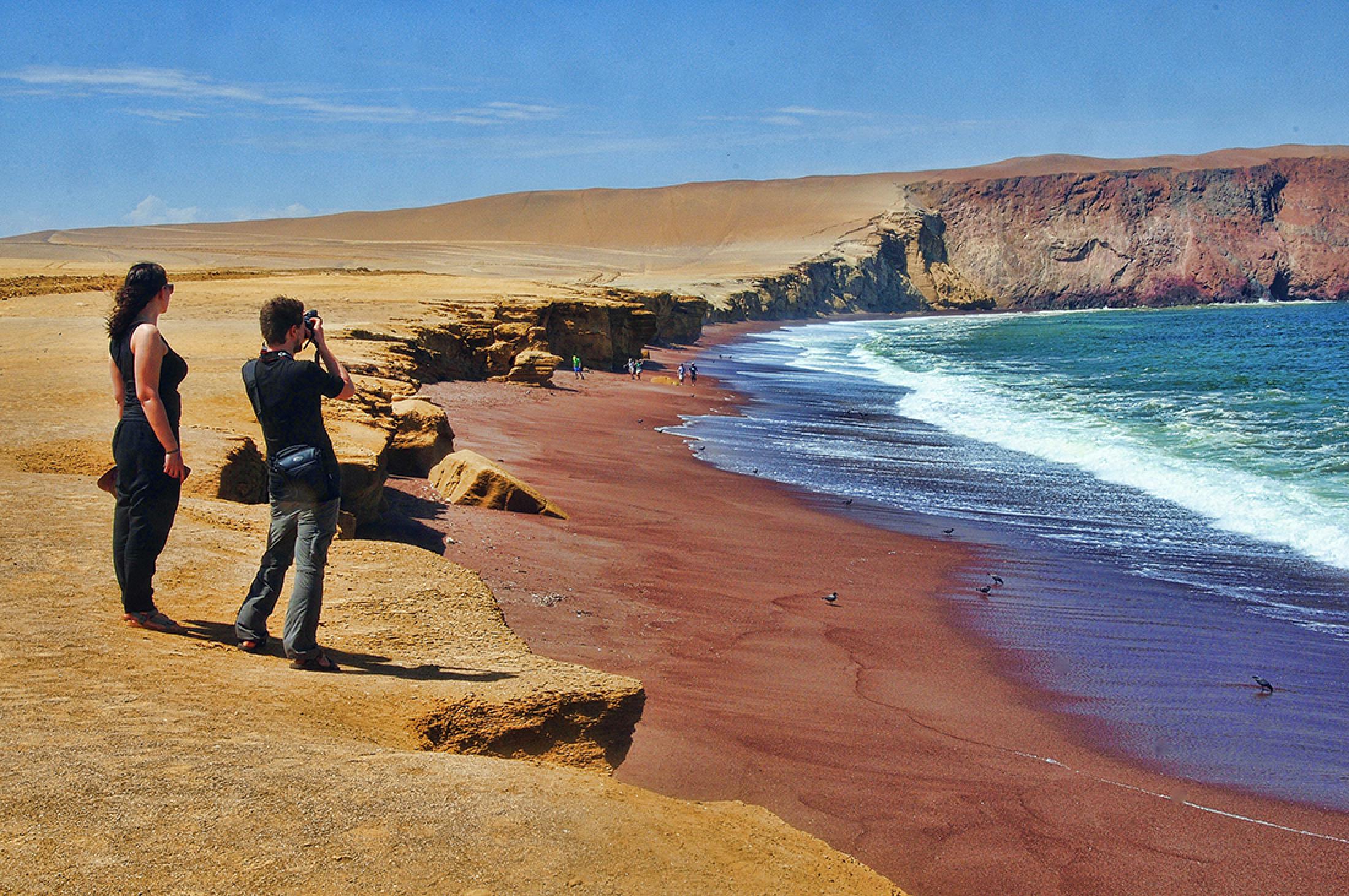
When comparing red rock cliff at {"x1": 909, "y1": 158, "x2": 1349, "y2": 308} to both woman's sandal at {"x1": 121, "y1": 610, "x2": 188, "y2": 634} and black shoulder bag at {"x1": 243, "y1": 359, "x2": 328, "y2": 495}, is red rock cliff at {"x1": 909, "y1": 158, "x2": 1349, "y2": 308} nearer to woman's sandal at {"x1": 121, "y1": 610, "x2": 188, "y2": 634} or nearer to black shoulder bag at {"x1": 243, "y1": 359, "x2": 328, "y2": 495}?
black shoulder bag at {"x1": 243, "y1": 359, "x2": 328, "y2": 495}

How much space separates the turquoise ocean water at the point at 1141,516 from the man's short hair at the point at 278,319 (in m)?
5.05

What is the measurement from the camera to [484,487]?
33.2ft

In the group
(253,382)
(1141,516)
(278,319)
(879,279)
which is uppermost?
(879,279)

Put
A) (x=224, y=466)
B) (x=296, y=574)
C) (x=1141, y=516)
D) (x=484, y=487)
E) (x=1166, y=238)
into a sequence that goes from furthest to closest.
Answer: (x=1166, y=238) → (x=1141, y=516) → (x=484, y=487) → (x=224, y=466) → (x=296, y=574)

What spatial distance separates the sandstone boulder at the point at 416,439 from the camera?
10.8 m

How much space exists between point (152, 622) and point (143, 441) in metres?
0.78

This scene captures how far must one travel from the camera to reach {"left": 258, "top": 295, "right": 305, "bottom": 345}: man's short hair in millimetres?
4672

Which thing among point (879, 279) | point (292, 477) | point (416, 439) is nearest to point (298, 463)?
point (292, 477)

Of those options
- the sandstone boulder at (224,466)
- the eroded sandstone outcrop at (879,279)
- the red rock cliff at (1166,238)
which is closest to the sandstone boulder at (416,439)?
the sandstone boulder at (224,466)

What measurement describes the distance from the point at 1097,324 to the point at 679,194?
101m

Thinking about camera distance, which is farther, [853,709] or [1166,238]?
[1166,238]

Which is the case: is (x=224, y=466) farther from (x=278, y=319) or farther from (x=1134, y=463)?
(x=1134, y=463)

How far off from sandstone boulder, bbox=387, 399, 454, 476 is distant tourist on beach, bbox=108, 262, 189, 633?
5.59 m

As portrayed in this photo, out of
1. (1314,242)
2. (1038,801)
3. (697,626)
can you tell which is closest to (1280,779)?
(1038,801)
